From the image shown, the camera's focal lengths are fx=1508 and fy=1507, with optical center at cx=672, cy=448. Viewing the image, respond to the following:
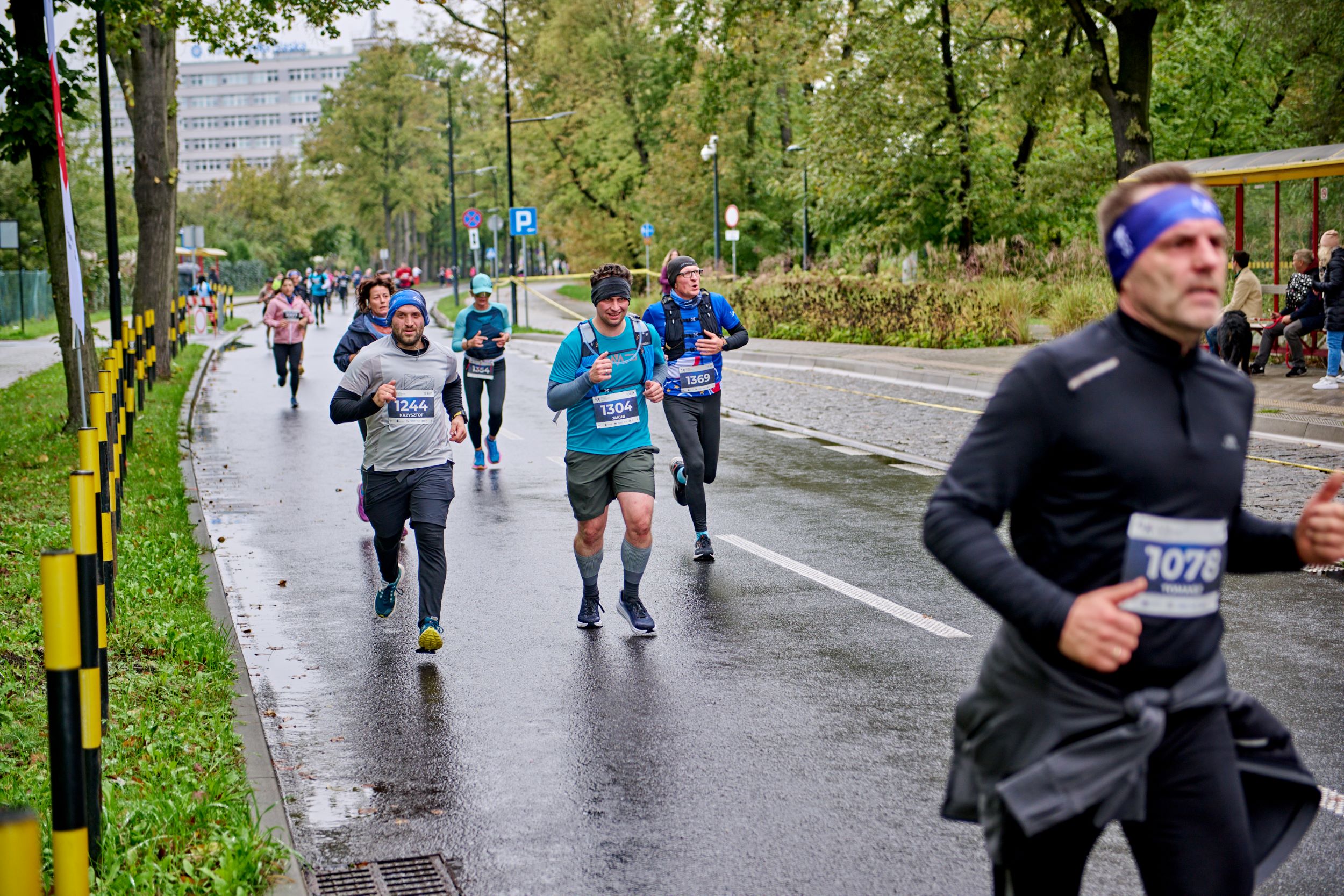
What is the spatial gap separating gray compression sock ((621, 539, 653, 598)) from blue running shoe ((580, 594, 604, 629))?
0.99 ft

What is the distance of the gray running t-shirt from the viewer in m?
7.59

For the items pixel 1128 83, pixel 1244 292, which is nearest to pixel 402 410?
pixel 1244 292

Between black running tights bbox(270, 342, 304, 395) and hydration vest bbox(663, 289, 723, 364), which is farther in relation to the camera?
black running tights bbox(270, 342, 304, 395)

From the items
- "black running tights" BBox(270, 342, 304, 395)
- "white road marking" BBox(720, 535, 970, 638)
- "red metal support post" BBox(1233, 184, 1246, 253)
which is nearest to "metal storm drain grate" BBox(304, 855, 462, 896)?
"white road marking" BBox(720, 535, 970, 638)

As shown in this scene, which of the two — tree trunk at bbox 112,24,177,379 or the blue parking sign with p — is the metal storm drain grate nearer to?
tree trunk at bbox 112,24,177,379

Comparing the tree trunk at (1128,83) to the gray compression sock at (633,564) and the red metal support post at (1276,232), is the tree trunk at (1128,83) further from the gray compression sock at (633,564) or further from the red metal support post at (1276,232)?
the gray compression sock at (633,564)

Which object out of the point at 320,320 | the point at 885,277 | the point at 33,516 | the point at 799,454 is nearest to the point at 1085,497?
the point at 33,516

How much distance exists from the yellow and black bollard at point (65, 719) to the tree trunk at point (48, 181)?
901 centimetres

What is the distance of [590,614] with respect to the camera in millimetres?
7973

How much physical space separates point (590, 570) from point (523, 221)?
3164cm

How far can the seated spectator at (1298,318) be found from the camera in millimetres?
19281

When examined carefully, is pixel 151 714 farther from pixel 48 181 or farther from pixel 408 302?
pixel 48 181

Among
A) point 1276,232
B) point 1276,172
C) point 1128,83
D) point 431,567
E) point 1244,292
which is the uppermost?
point 1128,83

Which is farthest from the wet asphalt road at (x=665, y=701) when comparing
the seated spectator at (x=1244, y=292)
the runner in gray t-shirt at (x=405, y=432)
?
the seated spectator at (x=1244, y=292)
